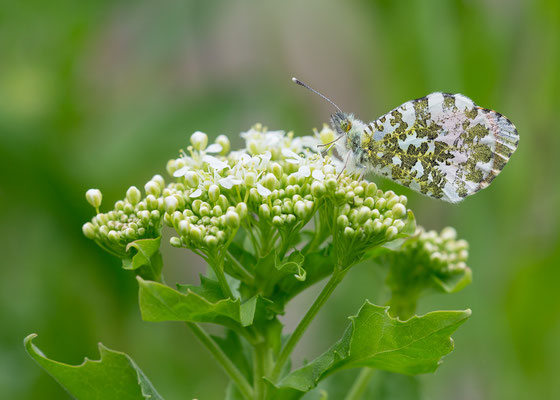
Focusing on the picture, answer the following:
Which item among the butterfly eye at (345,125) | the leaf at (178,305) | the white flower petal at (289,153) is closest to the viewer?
the leaf at (178,305)

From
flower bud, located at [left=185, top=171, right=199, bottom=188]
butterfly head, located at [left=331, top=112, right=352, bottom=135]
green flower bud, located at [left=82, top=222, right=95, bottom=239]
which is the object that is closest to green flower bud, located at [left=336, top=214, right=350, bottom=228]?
flower bud, located at [left=185, top=171, right=199, bottom=188]

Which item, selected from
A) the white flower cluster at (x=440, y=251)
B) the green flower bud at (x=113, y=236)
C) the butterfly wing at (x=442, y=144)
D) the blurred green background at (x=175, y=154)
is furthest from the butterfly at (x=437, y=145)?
the blurred green background at (x=175, y=154)

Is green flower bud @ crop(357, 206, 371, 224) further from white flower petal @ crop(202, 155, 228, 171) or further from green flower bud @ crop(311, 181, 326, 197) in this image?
white flower petal @ crop(202, 155, 228, 171)

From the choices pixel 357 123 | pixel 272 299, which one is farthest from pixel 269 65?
pixel 272 299

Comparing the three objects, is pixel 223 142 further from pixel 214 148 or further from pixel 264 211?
pixel 264 211

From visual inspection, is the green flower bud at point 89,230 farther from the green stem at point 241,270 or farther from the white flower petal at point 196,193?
the green stem at point 241,270
